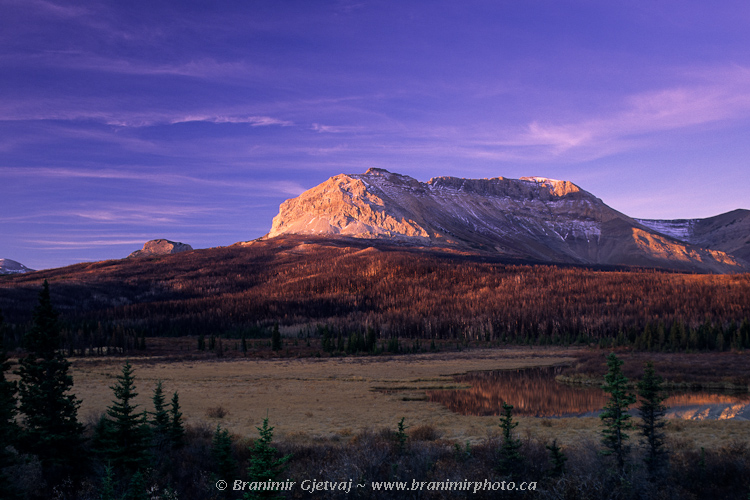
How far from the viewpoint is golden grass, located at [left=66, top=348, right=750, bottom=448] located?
2607 cm

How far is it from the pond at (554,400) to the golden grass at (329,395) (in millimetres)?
3051

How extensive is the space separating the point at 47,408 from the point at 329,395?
28.3 metres

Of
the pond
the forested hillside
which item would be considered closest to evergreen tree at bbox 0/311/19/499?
the pond

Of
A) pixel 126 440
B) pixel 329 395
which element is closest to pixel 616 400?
pixel 126 440

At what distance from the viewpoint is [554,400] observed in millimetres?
39344

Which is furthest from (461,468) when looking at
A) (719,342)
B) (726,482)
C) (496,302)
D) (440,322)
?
(496,302)

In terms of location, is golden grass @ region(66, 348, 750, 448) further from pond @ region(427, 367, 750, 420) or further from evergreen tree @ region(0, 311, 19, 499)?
evergreen tree @ region(0, 311, 19, 499)

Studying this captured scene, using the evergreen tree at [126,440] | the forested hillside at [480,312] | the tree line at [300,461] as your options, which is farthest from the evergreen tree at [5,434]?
the forested hillside at [480,312]

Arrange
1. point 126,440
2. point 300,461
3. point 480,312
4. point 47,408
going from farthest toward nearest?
1. point 480,312
2. point 300,461
3. point 47,408
4. point 126,440

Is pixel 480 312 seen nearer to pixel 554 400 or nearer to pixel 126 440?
pixel 554 400

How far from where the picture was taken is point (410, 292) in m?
182

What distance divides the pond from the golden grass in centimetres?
305

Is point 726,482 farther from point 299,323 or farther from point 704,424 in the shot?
point 299,323

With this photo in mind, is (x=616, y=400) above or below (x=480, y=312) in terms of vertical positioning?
above
